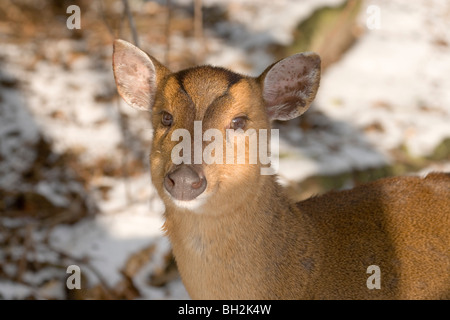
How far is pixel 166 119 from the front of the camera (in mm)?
2883

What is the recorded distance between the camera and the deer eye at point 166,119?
9.37ft

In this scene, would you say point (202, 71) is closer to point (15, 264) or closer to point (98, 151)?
point (15, 264)

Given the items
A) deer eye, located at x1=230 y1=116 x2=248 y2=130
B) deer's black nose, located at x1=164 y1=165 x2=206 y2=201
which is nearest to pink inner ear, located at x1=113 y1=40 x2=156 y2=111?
deer eye, located at x1=230 y1=116 x2=248 y2=130

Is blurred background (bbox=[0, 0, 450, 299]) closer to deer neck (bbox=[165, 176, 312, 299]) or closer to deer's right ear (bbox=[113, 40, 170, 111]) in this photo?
deer's right ear (bbox=[113, 40, 170, 111])

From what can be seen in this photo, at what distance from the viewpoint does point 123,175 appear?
5.31 m

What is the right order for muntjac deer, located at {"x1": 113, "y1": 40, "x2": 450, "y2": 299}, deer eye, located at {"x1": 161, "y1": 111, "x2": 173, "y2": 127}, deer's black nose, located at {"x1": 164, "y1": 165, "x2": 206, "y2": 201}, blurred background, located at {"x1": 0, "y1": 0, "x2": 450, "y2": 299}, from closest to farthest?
1. deer's black nose, located at {"x1": 164, "y1": 165, "x2": 206, "y2": 201}
2. muntjac deer, located at {"x1": 113, "y1": 40, "x2": 450, "y2": 299}
3. deer eye, located at {"x1": 161, "y1": 111, "x2": 173, "y2": 127}
4. blurred background, located at {"x1": 0, "y1": 0, "x2": 450, "y2": 299}

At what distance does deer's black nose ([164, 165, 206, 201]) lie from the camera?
247cm

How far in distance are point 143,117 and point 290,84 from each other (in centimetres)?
341

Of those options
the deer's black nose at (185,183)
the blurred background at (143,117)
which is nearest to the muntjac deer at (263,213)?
the deer's black nose at (185,183)

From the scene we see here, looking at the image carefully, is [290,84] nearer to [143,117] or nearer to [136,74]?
[136,74]

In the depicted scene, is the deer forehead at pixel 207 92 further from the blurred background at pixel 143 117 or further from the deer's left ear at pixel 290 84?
the blurred background at pixel 143 117

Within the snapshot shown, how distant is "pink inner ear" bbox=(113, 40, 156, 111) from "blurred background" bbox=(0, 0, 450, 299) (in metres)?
1.26

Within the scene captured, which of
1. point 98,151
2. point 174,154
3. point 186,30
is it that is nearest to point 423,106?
point 186,30

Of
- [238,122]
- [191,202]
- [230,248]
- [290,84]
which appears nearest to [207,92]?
[238,122]
